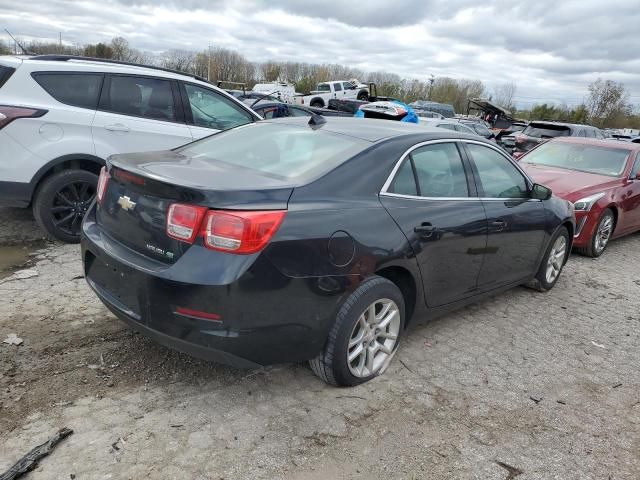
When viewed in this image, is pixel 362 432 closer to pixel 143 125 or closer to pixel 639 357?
pixel 639 357

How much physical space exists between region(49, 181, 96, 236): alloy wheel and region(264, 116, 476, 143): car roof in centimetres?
242

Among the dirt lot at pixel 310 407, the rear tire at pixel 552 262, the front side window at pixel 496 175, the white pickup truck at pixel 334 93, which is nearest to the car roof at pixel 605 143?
the rear tire at pixel 552 262

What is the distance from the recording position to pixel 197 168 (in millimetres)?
3006

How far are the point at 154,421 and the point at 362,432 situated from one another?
1.11m

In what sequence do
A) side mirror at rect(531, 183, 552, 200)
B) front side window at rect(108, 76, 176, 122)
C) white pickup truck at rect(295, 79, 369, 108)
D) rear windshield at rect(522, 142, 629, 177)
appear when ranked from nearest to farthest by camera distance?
side mirror at rect(531, 183, 552, 200) → front side window at rect(108, 76, 176, 122) → rear windshield at rect(522, 142, 629, 177) → white pickup truck at rect(295, 79, 369, 108)

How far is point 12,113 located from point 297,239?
3.59m

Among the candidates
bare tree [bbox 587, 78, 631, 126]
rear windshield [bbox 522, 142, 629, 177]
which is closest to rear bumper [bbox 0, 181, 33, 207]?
rear windshield [bbox 522, 142, 629, 177]

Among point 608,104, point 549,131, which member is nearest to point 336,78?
point 608,104

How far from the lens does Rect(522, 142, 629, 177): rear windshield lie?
7.49 m

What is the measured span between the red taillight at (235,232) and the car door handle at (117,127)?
3406 millimetres

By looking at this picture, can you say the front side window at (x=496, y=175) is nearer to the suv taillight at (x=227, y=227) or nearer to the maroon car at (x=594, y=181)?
the suv taillight at (x=227, y=227)

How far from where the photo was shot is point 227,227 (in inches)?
98.5

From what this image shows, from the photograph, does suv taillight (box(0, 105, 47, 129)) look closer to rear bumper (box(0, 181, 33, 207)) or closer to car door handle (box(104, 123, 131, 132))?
rear bumper (box(0, 181, 33, 207))

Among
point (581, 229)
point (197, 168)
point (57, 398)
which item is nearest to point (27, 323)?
point (57, 398)
